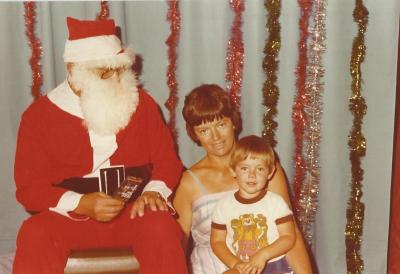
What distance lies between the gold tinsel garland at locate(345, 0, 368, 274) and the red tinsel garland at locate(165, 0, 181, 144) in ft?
1.93

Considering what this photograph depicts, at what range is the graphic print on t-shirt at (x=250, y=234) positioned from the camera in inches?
59.4

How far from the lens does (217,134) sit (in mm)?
1631

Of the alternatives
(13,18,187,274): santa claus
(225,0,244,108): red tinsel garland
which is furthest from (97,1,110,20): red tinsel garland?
(225,0,244,108): red tinsel garland

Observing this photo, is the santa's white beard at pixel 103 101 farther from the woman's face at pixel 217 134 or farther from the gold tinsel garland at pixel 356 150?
the gold tinsel garland at pixel 356 150

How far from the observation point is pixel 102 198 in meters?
1.45

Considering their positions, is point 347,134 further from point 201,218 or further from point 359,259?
point 201,218

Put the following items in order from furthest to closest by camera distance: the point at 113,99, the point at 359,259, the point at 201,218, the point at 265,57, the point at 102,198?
the point at 359,259 < the point at 265,57 < the point at 201,218 < the point at 113,99 < the point at 102,198

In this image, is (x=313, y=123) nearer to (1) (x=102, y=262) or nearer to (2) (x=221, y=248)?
(2) (x=221, y=248)

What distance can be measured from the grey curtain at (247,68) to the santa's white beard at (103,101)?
Answer: 16.0 inches

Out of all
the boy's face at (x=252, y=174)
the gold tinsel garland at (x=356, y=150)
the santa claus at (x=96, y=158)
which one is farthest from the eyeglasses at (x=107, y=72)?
the gold tinsel garland at (x=356, y=150)

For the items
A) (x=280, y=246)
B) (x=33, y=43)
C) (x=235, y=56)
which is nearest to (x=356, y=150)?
(x=235, y=56)

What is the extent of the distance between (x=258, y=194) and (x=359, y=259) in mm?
730

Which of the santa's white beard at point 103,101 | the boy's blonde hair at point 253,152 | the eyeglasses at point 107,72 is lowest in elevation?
the boy's blonde hair at point 253,152

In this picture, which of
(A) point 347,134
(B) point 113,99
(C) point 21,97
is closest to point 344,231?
(A) point 347,134
